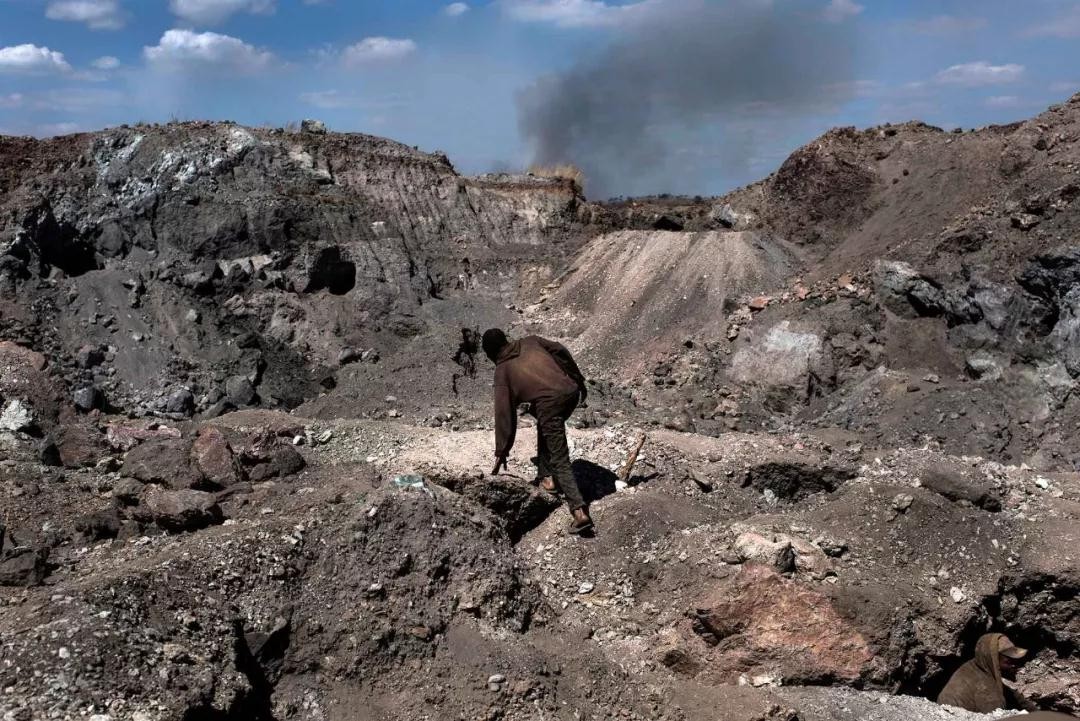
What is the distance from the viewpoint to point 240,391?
11.1m

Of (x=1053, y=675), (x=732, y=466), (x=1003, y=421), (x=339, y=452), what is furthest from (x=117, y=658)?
(x=1003, y=421)

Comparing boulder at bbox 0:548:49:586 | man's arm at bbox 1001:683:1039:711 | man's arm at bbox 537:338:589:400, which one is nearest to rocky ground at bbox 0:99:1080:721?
boulder at bbox 0:548:49:586

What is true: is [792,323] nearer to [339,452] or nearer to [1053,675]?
[1053,675]

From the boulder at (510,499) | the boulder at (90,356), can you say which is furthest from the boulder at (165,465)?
the boulder at (90,356)

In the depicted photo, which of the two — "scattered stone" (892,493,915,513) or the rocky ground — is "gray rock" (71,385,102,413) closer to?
the rocky ground

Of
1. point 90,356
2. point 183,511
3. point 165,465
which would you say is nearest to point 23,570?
point 183,511

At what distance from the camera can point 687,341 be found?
1312 centimetres

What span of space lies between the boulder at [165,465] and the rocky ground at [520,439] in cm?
4

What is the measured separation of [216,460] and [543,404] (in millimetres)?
2587

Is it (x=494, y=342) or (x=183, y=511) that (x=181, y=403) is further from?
(x=494, y=342)

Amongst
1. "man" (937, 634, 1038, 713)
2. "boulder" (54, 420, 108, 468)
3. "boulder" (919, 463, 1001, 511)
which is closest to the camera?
"man" (937, 634, 1038, 713)

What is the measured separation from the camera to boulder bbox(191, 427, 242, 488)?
21.3 ft

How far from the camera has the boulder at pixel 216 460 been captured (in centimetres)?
649

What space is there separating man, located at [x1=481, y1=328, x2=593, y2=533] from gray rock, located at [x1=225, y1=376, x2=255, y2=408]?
5683 millimetres
